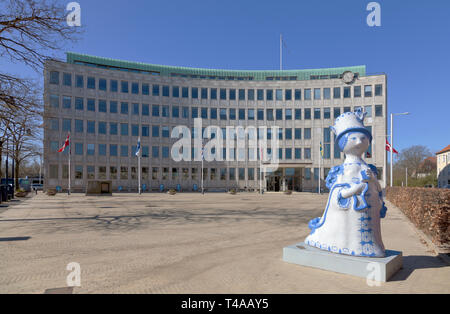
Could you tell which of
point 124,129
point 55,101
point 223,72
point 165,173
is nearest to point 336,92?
point 223,72

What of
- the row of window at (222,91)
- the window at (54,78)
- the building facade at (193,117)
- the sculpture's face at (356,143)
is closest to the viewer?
the sculpture's face at (356,143)

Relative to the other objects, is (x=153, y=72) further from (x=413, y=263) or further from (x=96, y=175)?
(x=413, y=263)

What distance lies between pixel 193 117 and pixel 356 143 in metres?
50.4

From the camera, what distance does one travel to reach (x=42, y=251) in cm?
829

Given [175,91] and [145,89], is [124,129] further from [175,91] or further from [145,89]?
[175,91]

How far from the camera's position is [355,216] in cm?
640

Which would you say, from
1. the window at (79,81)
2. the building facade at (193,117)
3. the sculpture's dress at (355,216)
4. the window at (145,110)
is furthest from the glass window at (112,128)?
the sculpture's dress at (355,216)

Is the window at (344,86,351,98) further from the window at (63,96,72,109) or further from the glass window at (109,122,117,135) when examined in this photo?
Answer: the window at (63,96,72,109)

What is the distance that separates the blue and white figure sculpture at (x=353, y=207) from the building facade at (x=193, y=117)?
42.8m

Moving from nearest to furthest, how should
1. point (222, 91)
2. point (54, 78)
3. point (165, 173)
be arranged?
point (54, 78) < point (165, 173) < point (222, 91)

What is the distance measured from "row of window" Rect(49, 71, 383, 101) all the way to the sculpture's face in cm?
5099

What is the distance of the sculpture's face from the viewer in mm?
6723

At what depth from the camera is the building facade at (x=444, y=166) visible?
244 feet

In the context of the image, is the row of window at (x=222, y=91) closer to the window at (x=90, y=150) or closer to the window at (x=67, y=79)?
the window at (x=67, y=79)
